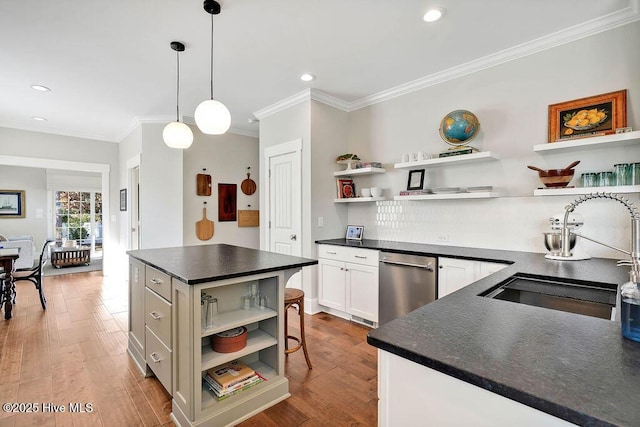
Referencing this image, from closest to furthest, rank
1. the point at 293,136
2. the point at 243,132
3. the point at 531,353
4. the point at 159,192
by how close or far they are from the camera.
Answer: the point at 531,353, the point at 293,136, the point at 159,192, the point at 243,132

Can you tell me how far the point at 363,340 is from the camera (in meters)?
2.98

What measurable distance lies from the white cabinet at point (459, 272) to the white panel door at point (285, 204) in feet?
5.61

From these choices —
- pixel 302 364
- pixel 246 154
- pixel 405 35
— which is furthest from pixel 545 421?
pixel 246 154

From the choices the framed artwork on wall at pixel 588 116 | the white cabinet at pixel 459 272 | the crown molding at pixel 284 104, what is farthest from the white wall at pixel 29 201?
the framed artwork on wall at pixel 588 116

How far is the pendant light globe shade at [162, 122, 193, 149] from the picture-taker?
8.86ft

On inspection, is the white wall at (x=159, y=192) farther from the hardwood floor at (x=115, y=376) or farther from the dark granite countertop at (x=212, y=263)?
the dark granite countertop at (x=212, y=263)

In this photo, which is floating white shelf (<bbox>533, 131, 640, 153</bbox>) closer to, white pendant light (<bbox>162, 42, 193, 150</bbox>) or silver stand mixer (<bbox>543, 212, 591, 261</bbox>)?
silver stand mixer (<bbox>543, 212, 591, 261</bbox>)

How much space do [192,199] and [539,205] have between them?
4534mm

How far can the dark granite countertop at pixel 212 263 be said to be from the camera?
1.74 meters

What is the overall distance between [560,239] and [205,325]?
8.33 ft

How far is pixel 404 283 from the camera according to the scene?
2941 mm

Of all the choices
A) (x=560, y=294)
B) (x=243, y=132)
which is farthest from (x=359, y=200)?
(x=243, y=132)

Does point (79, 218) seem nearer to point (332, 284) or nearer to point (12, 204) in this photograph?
point (12, 204)

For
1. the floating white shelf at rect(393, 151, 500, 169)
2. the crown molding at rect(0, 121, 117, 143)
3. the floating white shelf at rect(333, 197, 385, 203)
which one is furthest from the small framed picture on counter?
the crown molding at rect(0, 121, 117, 143)
